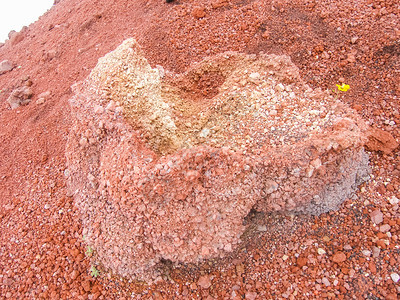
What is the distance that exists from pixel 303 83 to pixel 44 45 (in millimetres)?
3918

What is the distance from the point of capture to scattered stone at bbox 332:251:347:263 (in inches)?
79.4

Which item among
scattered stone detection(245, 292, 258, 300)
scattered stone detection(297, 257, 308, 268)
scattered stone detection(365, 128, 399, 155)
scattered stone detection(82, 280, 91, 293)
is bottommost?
scattered stone detection(297, 257, 308, 268)

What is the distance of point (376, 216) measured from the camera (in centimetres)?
210

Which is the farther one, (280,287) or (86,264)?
(86,264)

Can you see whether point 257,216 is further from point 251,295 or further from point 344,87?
point 344,87

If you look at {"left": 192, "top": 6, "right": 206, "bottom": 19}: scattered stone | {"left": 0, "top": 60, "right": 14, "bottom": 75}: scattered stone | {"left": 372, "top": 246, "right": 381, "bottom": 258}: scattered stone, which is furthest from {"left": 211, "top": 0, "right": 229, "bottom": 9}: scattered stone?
{"left": 0, "top": 60, "right": 14, "bottom": 75}: scattered stone

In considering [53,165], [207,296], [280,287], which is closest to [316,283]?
[280,287]

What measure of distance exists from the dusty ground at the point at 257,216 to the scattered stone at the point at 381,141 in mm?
47

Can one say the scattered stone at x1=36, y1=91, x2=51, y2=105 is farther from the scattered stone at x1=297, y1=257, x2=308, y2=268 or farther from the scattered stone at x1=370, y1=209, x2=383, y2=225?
the scattered stone at x1=370, y1=209, x2=383, y2=225

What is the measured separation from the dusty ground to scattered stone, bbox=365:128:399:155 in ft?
0.16

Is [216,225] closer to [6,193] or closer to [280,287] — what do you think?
[280,287]

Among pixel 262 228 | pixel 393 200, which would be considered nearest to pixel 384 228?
pixel 393 200

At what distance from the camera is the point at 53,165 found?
2.87 metres

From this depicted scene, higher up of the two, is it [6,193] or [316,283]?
[6,193]
